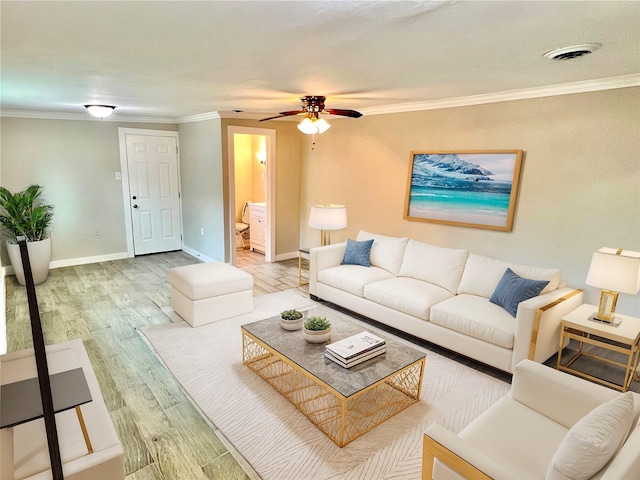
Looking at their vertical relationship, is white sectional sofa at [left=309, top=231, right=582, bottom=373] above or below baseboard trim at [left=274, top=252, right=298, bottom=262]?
above

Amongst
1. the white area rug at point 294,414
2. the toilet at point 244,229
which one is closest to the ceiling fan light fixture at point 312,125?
the white area rug at point 294,414

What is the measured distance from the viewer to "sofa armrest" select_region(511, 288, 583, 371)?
8.77ft

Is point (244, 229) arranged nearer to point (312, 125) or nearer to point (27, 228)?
point (27, 228)

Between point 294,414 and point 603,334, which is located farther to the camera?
point 603,334

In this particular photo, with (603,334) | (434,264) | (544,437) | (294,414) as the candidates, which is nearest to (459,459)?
(544,437)

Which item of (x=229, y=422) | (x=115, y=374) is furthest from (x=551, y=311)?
(x=115, y=374)

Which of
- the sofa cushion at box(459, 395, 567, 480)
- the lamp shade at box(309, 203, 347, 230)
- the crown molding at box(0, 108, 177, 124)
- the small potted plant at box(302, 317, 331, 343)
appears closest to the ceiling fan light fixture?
the lamp shade at box(309, 203, 347, 230)

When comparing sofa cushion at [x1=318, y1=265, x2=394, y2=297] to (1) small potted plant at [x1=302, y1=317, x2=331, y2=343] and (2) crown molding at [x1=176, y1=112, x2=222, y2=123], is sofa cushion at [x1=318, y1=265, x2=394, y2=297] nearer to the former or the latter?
(1) small potted plant at [x1=302, y1=317, x2=331, y2=343]

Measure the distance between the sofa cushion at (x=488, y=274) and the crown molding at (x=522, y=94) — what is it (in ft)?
5.02

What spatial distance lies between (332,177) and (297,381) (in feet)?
11.0

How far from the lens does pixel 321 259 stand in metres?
4.37

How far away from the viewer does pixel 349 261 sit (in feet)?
14.6

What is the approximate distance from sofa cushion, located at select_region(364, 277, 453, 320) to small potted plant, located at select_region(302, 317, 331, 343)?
1.02 meters

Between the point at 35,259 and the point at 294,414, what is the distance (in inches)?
173
